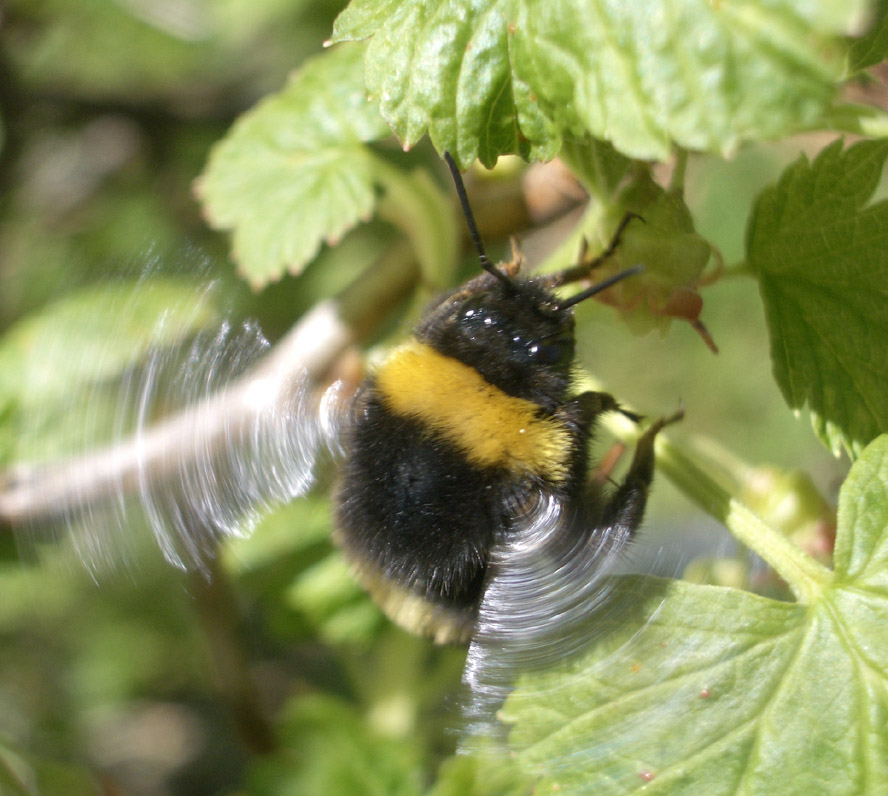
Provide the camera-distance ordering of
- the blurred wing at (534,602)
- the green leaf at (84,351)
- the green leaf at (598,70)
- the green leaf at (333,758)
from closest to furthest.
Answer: the green leaf at (598,70) < the blurred wing at (534,602) < the green leaf at (84,351) < the green leaf at (333,758)

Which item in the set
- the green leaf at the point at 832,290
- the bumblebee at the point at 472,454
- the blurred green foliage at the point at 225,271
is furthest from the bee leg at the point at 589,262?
the blurred green foliage at the point at 225,271

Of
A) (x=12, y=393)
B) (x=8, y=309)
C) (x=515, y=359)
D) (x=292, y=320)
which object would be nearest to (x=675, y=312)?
(x=515, y=359)

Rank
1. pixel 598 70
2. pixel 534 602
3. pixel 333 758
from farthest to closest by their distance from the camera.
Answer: pixel 333 758
pixel 534 602
pixel 598 70

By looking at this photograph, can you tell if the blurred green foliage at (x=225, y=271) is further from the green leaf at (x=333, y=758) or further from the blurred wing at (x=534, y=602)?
the blurred wing at (x=534, y=602)

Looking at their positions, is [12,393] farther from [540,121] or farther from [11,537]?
[540,121]

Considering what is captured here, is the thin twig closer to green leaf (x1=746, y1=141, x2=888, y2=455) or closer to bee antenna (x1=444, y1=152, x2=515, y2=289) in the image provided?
bee antenna (x1=444, y1=152, x2=515, y2=289)

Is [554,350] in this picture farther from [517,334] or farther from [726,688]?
[726,688]

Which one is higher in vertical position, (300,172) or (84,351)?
(300,172)

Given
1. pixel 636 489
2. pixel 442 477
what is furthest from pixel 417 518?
pixel 636 489
